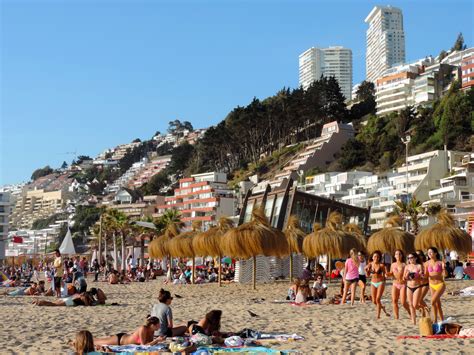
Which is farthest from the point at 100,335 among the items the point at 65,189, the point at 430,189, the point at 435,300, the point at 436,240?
the point at 65,189

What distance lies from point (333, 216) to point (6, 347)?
15552 mm

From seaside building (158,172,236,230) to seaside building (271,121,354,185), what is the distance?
7.32m

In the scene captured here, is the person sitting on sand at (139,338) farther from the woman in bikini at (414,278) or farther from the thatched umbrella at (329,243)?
the thatched umbrella at (329,243)

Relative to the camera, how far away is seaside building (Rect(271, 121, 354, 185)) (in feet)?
276

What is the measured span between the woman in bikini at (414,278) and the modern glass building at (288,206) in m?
15.2

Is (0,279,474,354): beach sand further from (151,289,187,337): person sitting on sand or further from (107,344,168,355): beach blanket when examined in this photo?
(151,289,187,337): person sitting on sand

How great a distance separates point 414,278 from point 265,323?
2.57 m

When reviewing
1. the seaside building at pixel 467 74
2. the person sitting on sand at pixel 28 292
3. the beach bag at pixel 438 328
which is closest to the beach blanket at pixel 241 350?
the beach bag at pixel 438 328

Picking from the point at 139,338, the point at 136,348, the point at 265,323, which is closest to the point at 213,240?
the point at 265,323

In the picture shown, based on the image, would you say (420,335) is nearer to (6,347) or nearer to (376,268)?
(376,268)

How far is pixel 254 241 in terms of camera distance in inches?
768

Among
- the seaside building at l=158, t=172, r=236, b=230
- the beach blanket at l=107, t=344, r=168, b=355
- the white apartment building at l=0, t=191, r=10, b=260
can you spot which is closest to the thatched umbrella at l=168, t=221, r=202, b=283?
the beach blanket at l=107, t=344, r=168, b=355

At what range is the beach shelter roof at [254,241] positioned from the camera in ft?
64.0

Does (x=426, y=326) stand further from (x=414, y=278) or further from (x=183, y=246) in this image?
(x=183, y=246)
